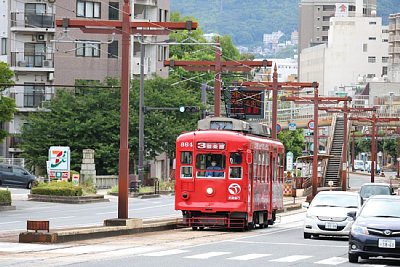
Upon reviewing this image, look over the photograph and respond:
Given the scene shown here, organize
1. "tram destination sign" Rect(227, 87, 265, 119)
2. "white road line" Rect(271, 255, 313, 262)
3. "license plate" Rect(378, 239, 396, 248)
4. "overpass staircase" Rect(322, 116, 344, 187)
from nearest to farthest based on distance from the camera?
"license plate" Rect(378, 239, 396, 248) < "white road line" Rect(271, 255, 313, 262) < "tram destination sign" Rect(227, 87, 265, 119) < "overpass staircase" Rect(322, 116, 344, 187)

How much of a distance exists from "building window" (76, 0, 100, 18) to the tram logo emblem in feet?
182

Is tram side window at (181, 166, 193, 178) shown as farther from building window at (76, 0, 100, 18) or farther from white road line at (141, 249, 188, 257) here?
building window at (76, 0, 100, 18)

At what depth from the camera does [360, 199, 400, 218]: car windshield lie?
2683 cm

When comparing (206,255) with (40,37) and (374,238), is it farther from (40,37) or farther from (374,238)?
(40,37)

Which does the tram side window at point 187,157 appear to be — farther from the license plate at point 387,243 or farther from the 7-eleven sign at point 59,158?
the 7-eleven sign at point 59,158

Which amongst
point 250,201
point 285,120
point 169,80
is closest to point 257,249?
point 250,201

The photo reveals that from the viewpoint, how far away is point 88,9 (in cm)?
9219

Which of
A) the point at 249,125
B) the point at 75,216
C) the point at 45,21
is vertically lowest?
the point at 75,216

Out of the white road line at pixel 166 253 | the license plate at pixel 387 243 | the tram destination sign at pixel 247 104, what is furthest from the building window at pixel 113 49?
the license plate at pixel 387 243

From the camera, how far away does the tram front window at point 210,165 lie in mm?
37812

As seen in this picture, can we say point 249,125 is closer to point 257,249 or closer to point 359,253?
point 257,249

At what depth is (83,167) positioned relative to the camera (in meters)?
74.4

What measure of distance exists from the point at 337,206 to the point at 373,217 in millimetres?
9935

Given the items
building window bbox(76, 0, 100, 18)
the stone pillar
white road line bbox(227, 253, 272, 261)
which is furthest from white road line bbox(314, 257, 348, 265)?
building window bbox(76, 0, 100, 18)
